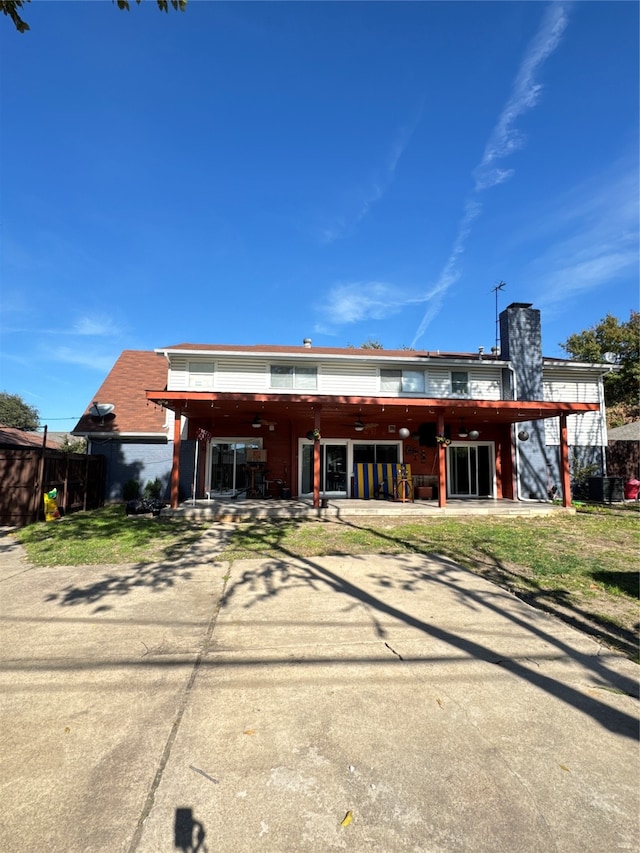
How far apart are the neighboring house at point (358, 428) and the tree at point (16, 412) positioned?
32.4m

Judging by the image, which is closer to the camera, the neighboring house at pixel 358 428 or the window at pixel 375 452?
the neighboring house at pixel 358 428

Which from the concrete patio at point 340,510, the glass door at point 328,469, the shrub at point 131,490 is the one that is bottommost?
the concrete patio at point 340,510

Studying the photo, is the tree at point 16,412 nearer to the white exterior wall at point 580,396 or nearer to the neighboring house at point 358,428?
the neighboring house at point 358,428

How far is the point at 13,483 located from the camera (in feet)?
35.3

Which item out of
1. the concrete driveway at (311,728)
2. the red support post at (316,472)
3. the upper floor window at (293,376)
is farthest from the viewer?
the upper floor window at (293,376)

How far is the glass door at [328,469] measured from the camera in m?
16.4

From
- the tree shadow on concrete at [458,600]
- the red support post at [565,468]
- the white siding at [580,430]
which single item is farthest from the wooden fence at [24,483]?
the white siding at [580,430]

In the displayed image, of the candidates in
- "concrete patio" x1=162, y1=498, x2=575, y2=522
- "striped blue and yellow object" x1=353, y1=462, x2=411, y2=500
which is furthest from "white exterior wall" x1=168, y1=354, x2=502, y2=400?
"concrete patio" x1=162, y1=498, x2=575, y2=522

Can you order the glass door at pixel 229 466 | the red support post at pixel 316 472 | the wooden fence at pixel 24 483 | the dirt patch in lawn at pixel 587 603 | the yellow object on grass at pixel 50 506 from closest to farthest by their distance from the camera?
the dirt patch in lawn at pixel 587 603
the wooden fence at pixel 24 483
the yellow object on grass at pixel 50 506
the red support post at pixel 316 472
the glass door at pixel 229 466

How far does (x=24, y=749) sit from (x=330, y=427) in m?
14.4

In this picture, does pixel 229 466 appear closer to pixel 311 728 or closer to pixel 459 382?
pixel 459 382

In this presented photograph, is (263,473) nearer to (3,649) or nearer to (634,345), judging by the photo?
(3,649)

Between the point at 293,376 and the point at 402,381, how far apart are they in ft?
14.3

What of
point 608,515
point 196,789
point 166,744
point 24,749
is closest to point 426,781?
point 196,789
